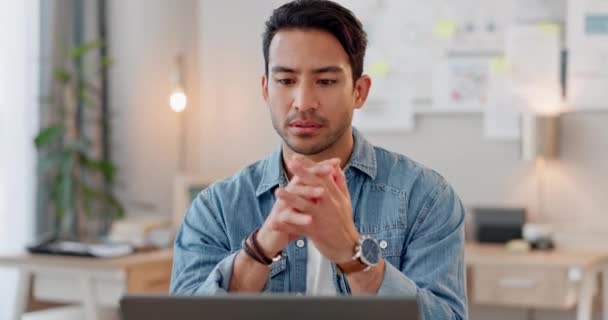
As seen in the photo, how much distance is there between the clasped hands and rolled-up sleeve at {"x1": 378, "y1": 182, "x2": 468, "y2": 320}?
12 cm

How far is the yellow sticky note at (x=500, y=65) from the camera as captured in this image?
4422 mm

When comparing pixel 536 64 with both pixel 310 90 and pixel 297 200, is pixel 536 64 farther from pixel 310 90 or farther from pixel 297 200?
pixel 297 200

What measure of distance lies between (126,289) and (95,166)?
1.20m

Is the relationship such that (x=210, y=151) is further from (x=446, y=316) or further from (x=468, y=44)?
(x=446, y=316)

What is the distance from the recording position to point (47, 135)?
4.79 m

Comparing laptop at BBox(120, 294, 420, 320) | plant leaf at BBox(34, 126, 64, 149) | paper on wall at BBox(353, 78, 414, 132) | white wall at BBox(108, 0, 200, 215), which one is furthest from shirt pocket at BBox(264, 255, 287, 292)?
white wall at BBox(108, 0, 200, 215)

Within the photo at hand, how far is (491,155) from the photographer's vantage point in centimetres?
446

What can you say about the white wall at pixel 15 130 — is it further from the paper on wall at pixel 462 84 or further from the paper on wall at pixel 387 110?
the paper on wall at pixel 462 84

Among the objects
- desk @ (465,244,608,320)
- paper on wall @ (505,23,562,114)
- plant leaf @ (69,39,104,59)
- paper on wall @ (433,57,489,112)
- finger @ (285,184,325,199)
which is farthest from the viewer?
plant leaf @ (69,39,104,59)

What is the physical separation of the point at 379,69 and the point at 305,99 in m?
2.91

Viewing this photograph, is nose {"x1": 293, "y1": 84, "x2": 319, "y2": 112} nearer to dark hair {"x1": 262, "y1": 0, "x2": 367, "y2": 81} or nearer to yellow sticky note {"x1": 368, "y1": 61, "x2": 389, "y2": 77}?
dark hair {"x1": 262, "y1": 0, "x2": 367, "y2": 81}

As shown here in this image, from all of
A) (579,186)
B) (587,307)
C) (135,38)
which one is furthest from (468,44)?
(135,38)

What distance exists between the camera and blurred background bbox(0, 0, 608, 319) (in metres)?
4.21

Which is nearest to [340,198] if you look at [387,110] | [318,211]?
→ [318,211]
